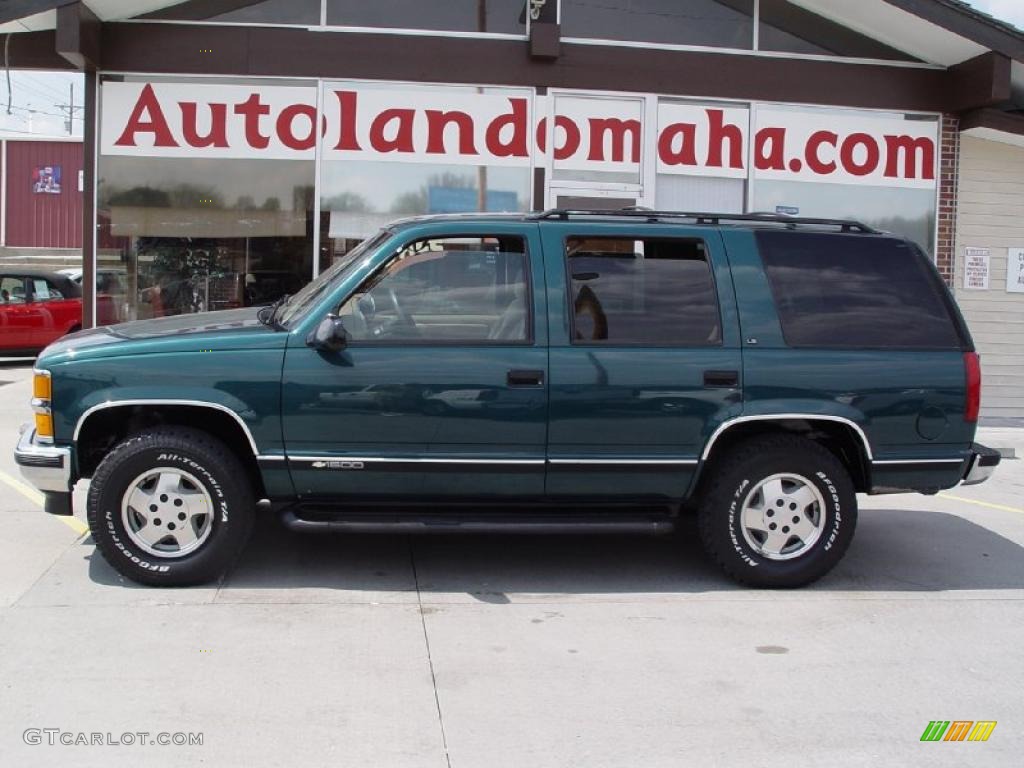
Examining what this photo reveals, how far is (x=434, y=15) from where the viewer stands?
37.8 ft

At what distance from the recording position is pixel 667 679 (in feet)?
15.3

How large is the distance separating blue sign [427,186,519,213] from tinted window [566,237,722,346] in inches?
233

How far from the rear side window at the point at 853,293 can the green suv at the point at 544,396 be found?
0.01 m

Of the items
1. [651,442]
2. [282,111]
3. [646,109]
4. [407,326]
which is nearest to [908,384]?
[651,442]

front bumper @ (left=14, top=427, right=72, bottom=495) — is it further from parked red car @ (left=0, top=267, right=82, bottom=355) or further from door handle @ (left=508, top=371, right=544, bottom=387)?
parked red car @ (left=0, top=267, right=82, bottom=355)

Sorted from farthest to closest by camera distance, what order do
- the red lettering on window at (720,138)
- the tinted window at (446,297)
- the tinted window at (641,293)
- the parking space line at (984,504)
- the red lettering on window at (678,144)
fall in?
the red lettering on window at (720,138) < the red lettering on window at (678,144) < the parking space line at (984,504) < the tinted window at (641,293) < the tinted window at (446,297)

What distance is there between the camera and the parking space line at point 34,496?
694 centimetres

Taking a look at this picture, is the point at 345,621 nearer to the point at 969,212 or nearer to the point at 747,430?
the point at 747,430

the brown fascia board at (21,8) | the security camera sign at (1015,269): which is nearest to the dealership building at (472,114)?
the brown fascia board at (21,8)

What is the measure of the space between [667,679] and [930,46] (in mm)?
9372

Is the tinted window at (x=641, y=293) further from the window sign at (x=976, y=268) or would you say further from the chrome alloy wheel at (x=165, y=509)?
the window sign at (x=976, y=268)

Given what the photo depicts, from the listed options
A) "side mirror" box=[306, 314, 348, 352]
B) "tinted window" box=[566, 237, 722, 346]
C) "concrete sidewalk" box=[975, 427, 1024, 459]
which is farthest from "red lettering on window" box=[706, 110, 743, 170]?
"side mirror" box=[306, 314, 348, 352]

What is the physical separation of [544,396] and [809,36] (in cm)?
822

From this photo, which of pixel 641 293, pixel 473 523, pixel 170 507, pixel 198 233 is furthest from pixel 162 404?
pixel 198 233
